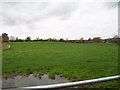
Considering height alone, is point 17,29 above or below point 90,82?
above

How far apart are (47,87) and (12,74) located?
7490 mm

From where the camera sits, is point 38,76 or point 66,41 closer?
point 38,76

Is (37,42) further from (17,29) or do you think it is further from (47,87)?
(47,87)

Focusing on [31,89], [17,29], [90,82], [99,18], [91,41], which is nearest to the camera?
[31,89]

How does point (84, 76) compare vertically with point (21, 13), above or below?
below

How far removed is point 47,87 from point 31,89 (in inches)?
2.7

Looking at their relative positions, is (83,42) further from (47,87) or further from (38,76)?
(47,87)

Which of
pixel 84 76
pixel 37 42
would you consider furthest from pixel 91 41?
pixel 84 76

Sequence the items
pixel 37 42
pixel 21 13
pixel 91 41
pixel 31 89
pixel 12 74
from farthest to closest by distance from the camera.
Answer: pixel 91 41, pixel 37 42, pixel 21 13, pixel 12 74, pixel 31 89

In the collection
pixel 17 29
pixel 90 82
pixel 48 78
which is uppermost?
pixel 17 29

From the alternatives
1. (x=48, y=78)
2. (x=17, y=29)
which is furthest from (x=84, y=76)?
(x=17, y=29)

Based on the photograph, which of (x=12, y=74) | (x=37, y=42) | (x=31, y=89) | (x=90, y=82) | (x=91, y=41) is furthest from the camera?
(x=91, y=41)

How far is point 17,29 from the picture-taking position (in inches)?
611

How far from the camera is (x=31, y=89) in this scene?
0.75 metres
